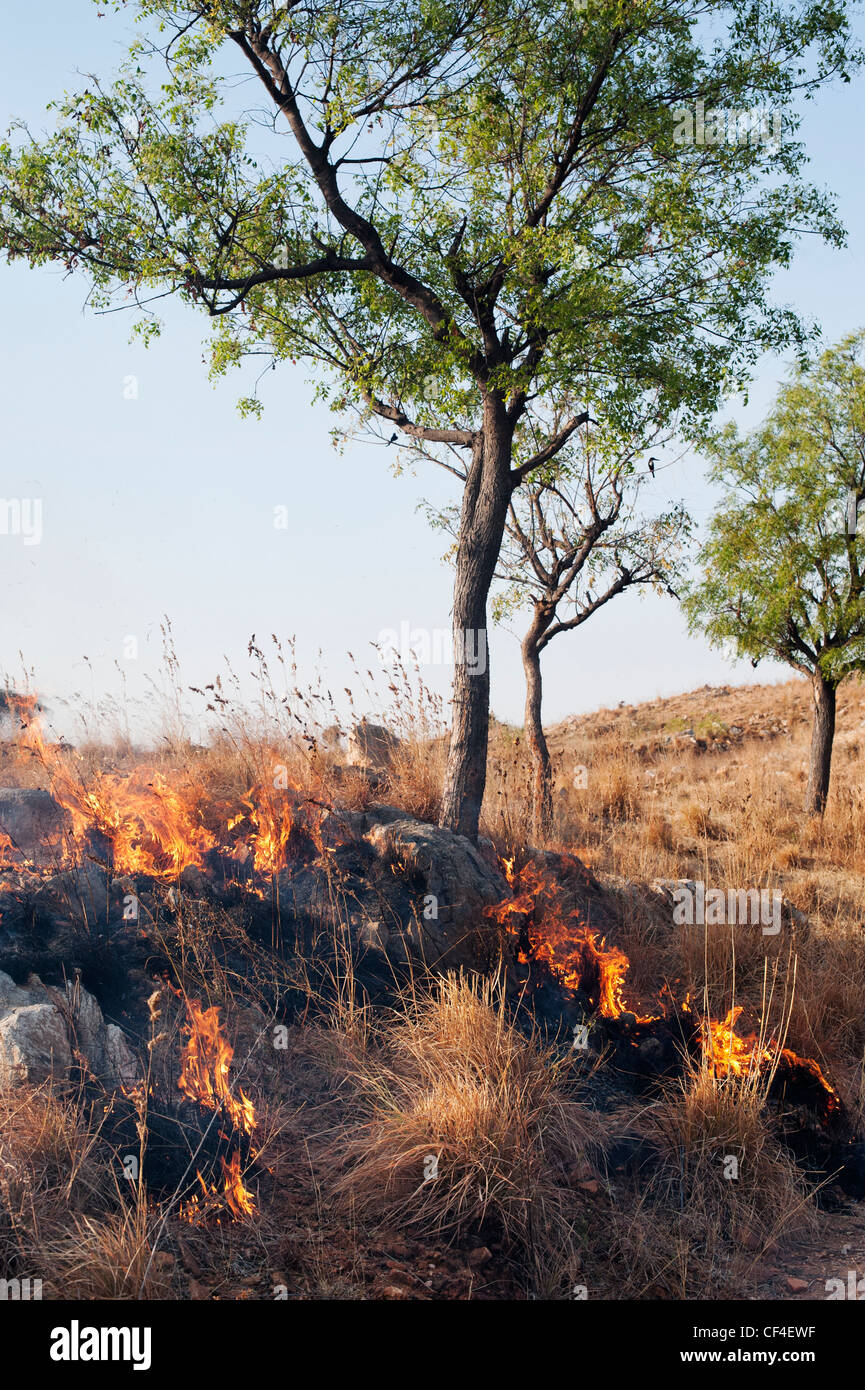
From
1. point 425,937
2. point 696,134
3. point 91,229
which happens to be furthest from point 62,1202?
point 696,134

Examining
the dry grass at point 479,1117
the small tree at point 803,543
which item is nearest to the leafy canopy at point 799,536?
the small tree at point 803,543

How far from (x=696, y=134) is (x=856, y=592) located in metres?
8.34

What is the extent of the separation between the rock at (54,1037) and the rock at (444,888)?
7.27 feet

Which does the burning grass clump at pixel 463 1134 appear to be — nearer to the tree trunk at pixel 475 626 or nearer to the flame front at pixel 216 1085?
the flame front at pixel 216 1085

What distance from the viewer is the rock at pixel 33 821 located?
6.97 meters

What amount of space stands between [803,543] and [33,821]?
12566 mm

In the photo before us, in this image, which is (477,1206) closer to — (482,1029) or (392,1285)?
(392,1285)

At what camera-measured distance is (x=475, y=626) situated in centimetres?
893

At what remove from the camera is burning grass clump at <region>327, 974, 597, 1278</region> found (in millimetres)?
4863

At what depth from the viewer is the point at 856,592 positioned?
15414 millimetres

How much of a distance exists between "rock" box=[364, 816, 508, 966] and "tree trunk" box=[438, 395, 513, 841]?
1.05 meters

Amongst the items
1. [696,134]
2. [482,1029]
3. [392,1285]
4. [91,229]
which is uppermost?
[696,134]

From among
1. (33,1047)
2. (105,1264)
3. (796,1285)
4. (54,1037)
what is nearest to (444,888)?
(54,1037)

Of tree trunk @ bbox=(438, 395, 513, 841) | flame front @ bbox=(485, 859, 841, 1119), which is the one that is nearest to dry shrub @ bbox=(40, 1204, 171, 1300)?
flame front @ bbox=(485, 859, 841, 1119)
